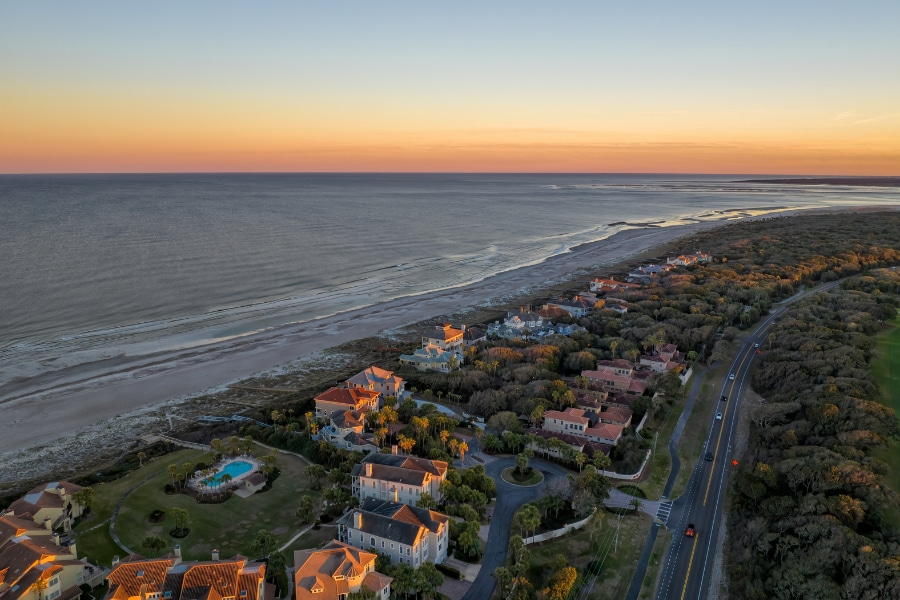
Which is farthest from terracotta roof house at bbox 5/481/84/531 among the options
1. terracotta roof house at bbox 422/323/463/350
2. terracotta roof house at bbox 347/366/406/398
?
terracotta roof house at bbox 422/323/463/350

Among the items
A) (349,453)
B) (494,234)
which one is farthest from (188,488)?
(494,234)

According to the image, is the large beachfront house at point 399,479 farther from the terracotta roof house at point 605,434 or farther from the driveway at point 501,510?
the terracotta roof house at point 605,434

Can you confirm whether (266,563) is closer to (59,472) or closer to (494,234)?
(59,472)

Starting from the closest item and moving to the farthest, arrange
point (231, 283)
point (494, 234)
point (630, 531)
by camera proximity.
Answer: point (630, 531) → point (231, 283) → point (494, 234)

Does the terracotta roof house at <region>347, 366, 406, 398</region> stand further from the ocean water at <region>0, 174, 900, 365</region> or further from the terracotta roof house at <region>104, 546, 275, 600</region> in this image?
the ocean water at <region>0, 174, 900, 365</region>

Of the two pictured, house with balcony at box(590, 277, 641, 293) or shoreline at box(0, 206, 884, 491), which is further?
house with balcony at box(590, 277, 641, 293)

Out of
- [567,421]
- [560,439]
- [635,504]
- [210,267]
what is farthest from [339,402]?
[210,267]

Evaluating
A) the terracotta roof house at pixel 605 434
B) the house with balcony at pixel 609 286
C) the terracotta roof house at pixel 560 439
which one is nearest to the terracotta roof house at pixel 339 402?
the terracotta roof house at pixel 560 439

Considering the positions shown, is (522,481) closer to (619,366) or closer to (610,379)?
(610,379)
